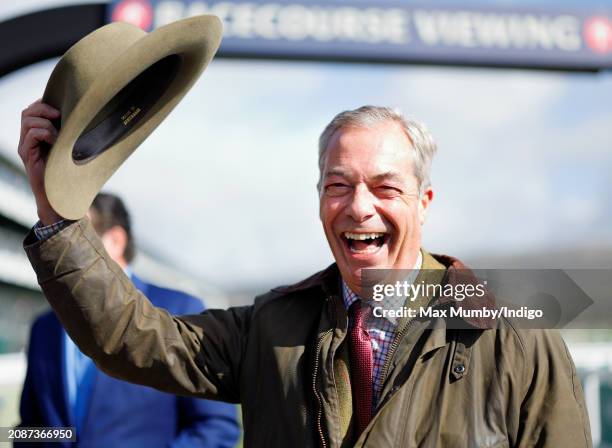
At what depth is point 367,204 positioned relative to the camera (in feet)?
7.18

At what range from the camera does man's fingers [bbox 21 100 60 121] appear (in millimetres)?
1942

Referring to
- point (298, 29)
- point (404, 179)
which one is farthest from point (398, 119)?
point (298, 29)

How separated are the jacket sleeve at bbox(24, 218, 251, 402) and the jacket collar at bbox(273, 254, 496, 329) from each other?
0.19m

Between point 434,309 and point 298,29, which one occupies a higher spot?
point 298,29

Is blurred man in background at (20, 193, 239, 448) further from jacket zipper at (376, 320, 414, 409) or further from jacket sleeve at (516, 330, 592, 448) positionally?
jacket sleeve at (516, 330, 592, 448)

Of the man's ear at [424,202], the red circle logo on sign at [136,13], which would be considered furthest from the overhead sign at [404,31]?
the man's ear at [424,202]

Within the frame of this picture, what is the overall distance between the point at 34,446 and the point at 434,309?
216 cm

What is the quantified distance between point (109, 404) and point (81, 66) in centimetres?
192

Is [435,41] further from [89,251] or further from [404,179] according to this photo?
[89,251]

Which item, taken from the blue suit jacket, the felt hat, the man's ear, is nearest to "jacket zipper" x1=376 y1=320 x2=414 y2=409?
the man's ear

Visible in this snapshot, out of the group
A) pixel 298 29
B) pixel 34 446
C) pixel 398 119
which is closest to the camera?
pixel 398 119

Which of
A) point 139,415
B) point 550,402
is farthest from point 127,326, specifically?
point 139,415

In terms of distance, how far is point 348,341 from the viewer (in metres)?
2.19

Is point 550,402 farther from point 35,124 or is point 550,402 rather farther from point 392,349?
point 35,124
